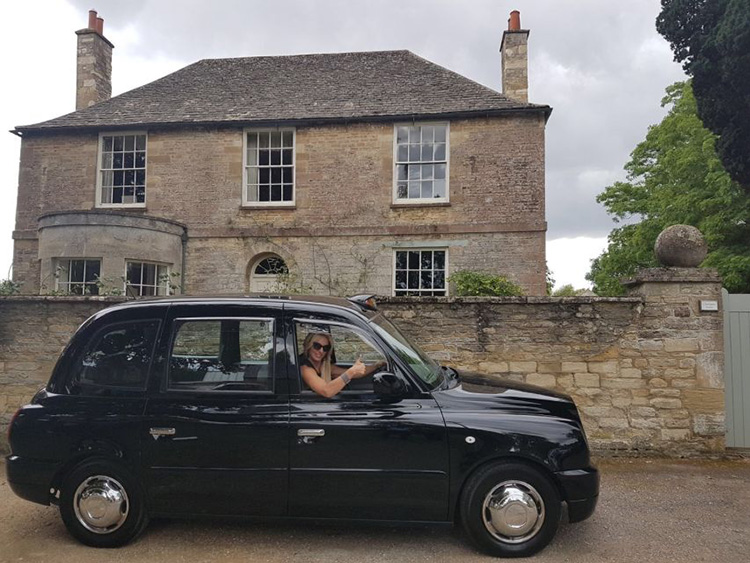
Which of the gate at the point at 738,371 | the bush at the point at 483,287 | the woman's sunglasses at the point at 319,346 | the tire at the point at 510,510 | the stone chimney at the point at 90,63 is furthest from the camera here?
the stone chimney at the point at 90,63

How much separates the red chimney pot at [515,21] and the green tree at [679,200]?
6.35 meters

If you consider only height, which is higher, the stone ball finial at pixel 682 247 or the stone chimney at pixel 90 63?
the stone chimney at pixel 90 63

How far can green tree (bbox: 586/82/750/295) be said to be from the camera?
17609 mm

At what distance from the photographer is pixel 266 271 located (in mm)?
14234

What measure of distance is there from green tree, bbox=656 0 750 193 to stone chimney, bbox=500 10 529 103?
133 inches

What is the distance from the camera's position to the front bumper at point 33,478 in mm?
3854

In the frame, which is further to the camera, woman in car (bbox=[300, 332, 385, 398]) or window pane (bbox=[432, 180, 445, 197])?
window pane (bbox=[432, 180, 445, 197])

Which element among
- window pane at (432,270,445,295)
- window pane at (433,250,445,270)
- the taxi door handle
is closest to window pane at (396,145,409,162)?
window pane at (433,250,445,270)

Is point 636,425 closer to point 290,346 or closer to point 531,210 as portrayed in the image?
point 290,346

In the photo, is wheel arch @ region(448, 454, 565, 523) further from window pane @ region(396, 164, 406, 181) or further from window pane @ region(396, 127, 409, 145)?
window pane @ region(396, 127, 409, 145)

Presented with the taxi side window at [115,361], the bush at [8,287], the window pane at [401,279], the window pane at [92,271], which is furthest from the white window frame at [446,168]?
the taxi side window at [115,361]

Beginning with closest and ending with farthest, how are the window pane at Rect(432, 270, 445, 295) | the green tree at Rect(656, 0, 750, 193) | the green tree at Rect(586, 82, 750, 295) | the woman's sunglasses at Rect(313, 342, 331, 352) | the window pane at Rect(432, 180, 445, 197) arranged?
1. the woman's sunglasses at Rect(313, 342, 331, 352)
2. the green tree at Rect(656, 0, 750, 193)
3. the window pane at Rect(432, 270, 445, 295)
4. the window pane at Rect(432, 180, 445, 197)
5. the green tree at Rect(586, 82, 750, 295)

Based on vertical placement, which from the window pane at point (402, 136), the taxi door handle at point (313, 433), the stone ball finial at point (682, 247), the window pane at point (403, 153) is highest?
the window pane at point (402, 136)

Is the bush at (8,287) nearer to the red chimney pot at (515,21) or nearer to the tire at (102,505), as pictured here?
the tire at (102,505)
